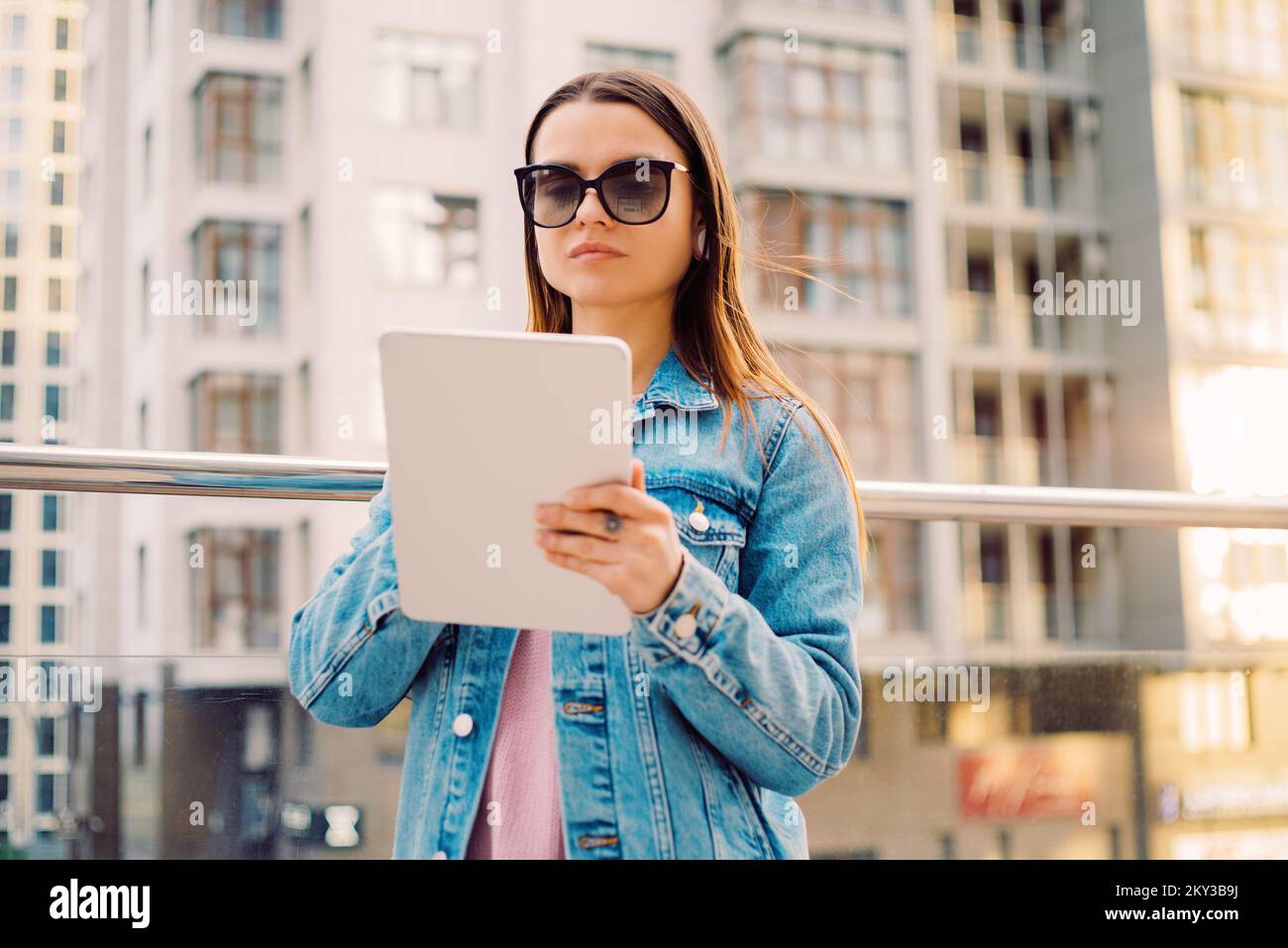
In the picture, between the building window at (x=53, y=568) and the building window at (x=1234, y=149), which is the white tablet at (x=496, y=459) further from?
the building window at (x=1234, y=149)

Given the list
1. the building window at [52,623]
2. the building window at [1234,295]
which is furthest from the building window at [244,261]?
the building window at [1234,295]

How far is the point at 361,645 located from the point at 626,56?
12149 mm

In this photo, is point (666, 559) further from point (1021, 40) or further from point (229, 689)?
point (1021, 40)

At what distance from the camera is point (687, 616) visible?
95 cm

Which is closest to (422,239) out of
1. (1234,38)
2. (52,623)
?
(52,623)

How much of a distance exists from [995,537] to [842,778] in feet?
42.0

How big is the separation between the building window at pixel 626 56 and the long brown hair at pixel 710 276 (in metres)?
11.1

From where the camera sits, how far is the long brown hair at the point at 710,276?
1158 mm

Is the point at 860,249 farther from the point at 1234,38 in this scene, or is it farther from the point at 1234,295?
the point at 1234,38

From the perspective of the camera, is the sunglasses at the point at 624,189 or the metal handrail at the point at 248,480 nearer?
the sunglasses at the point at 624,189
